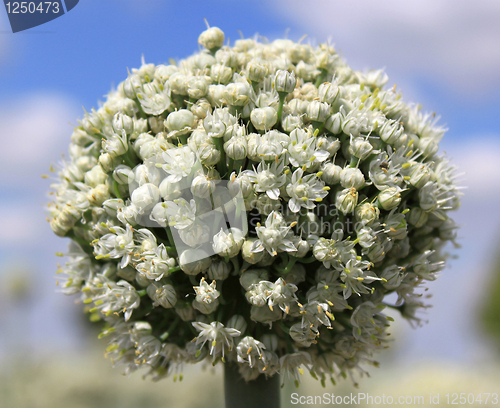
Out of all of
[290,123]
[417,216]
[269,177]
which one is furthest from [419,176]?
[269,177]

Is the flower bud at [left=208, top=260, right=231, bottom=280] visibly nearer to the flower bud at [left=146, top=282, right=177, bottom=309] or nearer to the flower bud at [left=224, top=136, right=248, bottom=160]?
the flower bud at [left=146, top=282, right=177, bottom=309]

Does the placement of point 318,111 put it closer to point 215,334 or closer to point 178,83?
point 178,83

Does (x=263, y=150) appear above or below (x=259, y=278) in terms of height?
above

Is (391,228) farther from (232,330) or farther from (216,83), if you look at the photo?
(216,83)

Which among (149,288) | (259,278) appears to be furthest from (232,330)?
(149,288)

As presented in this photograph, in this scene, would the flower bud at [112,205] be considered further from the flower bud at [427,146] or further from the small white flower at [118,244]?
the flower bud at [427,146]

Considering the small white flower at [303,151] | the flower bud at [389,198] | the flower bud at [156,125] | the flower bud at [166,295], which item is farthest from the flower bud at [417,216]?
the flower bud at [156,125]

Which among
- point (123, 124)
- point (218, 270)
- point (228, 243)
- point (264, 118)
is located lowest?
point (218, 270)
